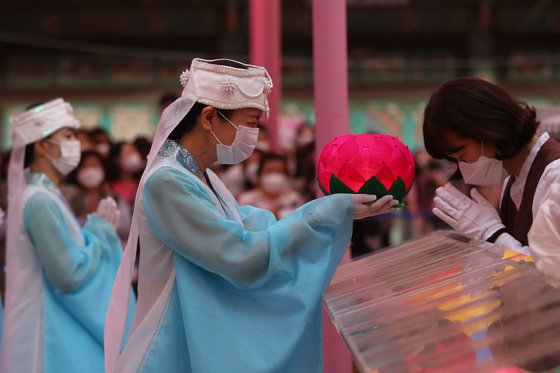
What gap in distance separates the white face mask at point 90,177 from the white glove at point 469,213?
125 inches

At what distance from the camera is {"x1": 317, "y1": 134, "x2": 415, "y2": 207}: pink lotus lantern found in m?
2.46

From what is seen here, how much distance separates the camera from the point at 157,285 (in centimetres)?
253

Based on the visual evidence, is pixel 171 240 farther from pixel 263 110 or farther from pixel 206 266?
pixel 263 110

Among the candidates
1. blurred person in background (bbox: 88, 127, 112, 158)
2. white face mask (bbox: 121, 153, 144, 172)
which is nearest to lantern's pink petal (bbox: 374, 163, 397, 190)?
white face mask (bbox: 121, 153, 144, 172)

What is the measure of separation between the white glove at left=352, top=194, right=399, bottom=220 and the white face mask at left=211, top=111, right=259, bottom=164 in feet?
1.27

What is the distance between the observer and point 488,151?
2672 mm

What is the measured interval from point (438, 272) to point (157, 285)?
30.0 inches

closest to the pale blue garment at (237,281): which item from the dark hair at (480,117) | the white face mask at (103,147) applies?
the dark hair at (480,117)

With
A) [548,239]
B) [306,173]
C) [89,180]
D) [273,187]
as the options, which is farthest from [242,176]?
[548,239]

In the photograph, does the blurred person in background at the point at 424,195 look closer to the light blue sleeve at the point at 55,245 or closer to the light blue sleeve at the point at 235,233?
the light blue sleeve at the point at 55,245

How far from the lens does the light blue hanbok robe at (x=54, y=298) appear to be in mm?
3775

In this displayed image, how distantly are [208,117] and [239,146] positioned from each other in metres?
0.12

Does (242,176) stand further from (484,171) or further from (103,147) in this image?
(484,171)

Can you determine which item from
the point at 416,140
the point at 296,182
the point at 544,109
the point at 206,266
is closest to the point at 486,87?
the point at 206,266
